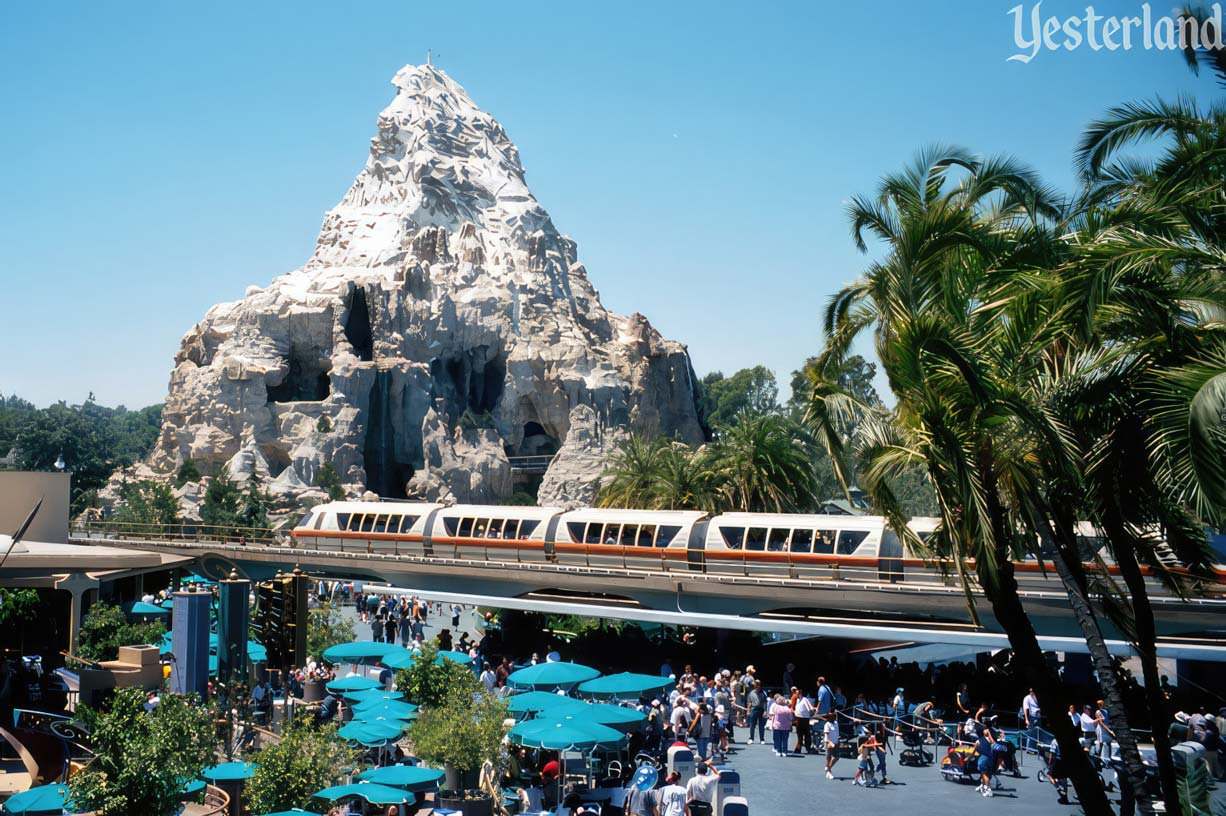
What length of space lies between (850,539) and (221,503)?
47.2 meters

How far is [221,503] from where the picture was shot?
66.0 m

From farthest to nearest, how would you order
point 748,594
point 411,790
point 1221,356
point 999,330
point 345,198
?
1. point 345,198
2. point 748,594
3. point 411,790
4. point 999,330
5. point 1221,356

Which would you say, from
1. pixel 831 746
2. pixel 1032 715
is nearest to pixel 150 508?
pixel 831 746

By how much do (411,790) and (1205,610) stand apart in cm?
1985

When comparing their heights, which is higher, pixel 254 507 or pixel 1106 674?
pixel 254 507

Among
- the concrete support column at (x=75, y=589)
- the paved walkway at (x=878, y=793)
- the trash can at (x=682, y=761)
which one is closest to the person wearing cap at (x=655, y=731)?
the paved walkway at (x=878, y=793)

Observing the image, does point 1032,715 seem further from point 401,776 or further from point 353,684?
point 353,684

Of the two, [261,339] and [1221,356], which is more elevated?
[261,339]

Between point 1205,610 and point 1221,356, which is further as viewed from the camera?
point 1205,610

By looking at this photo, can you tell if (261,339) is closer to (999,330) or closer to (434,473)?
(434,473)

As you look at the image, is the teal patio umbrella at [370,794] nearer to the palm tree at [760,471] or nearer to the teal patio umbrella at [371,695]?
the teal patio umbrella at [371,695]

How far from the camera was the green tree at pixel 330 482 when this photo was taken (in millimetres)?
69938

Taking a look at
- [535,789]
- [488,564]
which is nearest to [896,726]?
[535,789]

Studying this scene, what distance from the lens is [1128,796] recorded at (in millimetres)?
12039
